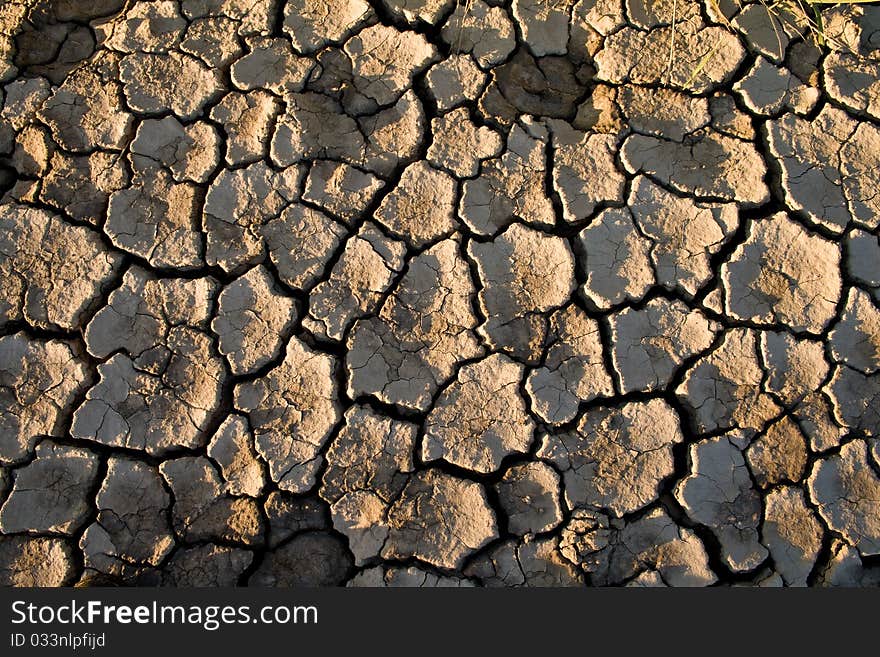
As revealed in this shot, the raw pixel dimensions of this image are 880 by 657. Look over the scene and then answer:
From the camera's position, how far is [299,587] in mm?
2400

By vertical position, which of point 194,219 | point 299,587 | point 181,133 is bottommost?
point 299,587

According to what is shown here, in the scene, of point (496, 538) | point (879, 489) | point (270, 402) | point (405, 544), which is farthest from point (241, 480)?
point (879, 489)

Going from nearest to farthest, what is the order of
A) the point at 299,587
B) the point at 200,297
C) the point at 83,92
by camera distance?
the point at 299,587 → the point at 200,297 → the point at 83,92

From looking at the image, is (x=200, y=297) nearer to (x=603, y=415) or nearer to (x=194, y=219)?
(x=194, y=219)

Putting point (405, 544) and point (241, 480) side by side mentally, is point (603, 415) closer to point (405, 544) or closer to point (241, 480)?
point (405, 544)

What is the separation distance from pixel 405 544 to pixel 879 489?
1.59 meters

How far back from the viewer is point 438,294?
2.58 m

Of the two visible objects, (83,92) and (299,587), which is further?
(83,92)

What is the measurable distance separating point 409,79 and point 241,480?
156cm

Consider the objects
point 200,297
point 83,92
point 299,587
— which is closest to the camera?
point 299,587

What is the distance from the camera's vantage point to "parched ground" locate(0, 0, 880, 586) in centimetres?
244

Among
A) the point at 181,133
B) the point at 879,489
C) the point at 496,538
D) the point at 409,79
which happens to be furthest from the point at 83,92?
the point at 879,489

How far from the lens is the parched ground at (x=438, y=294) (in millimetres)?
2441

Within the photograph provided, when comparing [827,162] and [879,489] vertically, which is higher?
[827,162]
